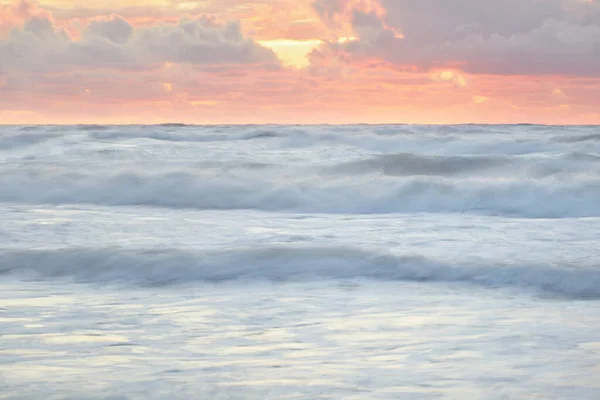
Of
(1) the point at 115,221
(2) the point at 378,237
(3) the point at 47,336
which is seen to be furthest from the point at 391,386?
(1) the point at 115,221

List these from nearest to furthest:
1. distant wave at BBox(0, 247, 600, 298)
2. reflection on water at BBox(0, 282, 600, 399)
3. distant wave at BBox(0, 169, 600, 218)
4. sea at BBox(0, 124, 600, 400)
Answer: reflection on water at BBox(0, 282, 600, 399) → sea at BBox(0, 124, 600, 400) → distant wave at BBox(0, 247, 600, 298) → distant wave at BBox(0, 169, 600, 218)

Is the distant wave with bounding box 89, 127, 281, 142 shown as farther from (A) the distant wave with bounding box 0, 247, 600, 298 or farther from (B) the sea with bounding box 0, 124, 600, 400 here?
(A) the distant wave with bounding box 0, 247, 600, 298

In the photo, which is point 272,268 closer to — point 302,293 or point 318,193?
point 302,293

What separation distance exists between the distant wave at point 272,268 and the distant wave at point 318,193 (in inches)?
187

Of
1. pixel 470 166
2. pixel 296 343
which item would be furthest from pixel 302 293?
pixel 470 166

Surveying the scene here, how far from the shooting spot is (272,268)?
19.6 feet

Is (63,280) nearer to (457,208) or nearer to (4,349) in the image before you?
(4,349)

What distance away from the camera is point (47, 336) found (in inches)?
154

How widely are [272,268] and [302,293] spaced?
83 cm

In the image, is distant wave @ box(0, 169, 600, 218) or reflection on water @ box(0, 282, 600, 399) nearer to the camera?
reflection on water @ box(0, 282, 600, 399)

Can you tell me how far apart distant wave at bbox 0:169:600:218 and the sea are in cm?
Result: 5

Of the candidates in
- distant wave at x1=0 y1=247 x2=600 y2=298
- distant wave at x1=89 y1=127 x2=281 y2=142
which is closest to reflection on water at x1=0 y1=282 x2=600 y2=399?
distant wave at x1=0 y1=247 x2=600 y2=298

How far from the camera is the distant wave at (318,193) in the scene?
36.8 ft

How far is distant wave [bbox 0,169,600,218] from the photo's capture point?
36.8ft
